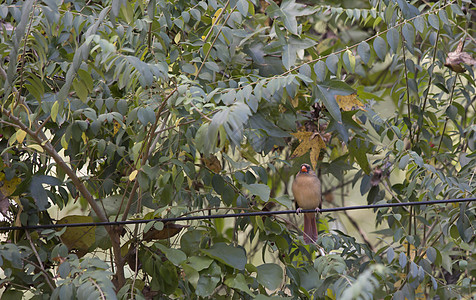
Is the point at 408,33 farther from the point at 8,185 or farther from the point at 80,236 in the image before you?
the point at 8,185

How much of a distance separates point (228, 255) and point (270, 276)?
0.94 ft

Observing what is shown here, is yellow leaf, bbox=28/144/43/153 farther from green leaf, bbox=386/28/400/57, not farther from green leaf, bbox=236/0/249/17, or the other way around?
green leaf, bbox=386/28/400/57

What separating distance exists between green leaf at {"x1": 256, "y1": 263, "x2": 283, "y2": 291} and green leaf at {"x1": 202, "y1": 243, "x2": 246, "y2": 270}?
7.0 inches

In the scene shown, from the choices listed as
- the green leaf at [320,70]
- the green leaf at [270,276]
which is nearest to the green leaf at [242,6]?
the green leaf at [320,70]

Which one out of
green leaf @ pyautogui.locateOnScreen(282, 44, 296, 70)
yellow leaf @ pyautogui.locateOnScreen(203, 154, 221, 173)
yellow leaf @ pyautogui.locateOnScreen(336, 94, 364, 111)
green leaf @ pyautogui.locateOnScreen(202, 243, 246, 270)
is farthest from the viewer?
yellow leaf @ pyautogui.locateOnScreen(203, 154, 221, 173)

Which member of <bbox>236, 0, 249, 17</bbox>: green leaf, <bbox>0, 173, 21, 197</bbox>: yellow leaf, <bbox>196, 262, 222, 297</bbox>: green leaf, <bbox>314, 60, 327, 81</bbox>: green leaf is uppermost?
<bbox>236, 0, 249, 17</bbox>: green leaf

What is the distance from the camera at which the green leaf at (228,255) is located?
338 cm

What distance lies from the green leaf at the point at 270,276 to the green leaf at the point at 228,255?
7.0 inches

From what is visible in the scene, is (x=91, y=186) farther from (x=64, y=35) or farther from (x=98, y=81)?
(x=64, y=35)

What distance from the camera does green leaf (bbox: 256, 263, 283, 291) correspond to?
349cm

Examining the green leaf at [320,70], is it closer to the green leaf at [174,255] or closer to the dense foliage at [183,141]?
the dense foliage at [183,141]

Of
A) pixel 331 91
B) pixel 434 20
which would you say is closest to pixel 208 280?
pixel 331 91

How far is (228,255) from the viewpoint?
341 cm

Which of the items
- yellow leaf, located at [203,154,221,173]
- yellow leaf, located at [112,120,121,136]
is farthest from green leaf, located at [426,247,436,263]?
yellow leaf, located at [112,120,121,136]
